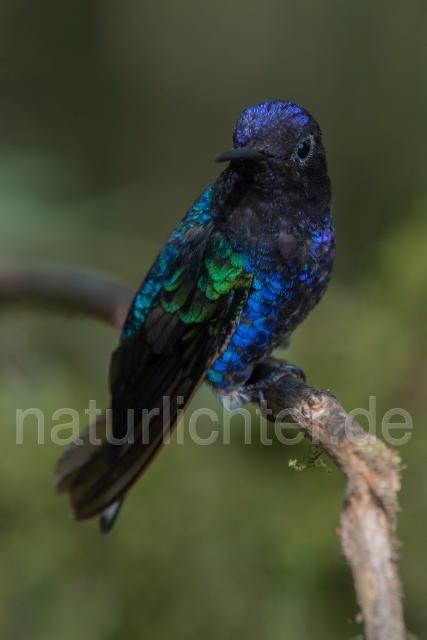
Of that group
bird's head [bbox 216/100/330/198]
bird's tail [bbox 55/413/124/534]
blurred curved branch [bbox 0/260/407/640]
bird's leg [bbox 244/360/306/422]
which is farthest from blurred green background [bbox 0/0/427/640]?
blurred curved branch [bbox 0/260/407/640]

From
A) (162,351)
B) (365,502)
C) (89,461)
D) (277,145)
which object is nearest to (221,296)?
(162,351)

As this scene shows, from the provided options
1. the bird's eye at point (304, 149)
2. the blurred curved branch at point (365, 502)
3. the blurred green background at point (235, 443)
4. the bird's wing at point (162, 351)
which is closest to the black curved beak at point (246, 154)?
the bird's eye at point (304, 149)

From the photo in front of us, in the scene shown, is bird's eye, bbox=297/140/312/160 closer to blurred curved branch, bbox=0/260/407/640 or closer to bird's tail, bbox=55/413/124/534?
blurred curved branch, bbox=0/260/407/640

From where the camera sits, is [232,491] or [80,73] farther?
[80,73]

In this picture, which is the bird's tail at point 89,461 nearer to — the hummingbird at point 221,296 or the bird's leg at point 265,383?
the hummingbird at point 221,296

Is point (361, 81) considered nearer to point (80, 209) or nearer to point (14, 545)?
point (80, 209)

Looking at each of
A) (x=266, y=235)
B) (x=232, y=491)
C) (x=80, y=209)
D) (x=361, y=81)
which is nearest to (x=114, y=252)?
(x=80, y=209)
